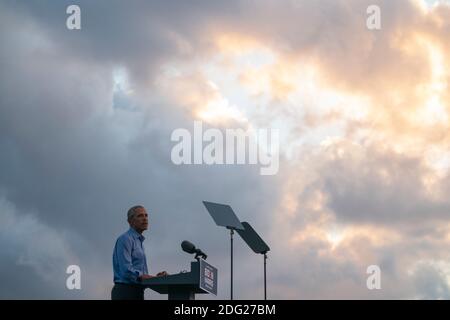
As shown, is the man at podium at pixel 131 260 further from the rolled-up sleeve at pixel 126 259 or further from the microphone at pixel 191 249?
the microphone at pixel 191 249

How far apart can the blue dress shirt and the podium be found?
0.22m

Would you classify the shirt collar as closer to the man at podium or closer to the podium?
the man at podium

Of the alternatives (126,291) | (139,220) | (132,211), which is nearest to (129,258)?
(126,291)

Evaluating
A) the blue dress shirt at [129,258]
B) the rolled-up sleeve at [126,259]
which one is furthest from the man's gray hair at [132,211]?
the rolled-up sleeve at [126,259]

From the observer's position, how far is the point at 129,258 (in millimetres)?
9562

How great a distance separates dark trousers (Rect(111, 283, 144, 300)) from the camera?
9.32 metres

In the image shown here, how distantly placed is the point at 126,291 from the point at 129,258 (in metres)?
0.44

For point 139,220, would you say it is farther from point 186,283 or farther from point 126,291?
point 186,283

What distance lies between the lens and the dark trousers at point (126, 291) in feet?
30.6
